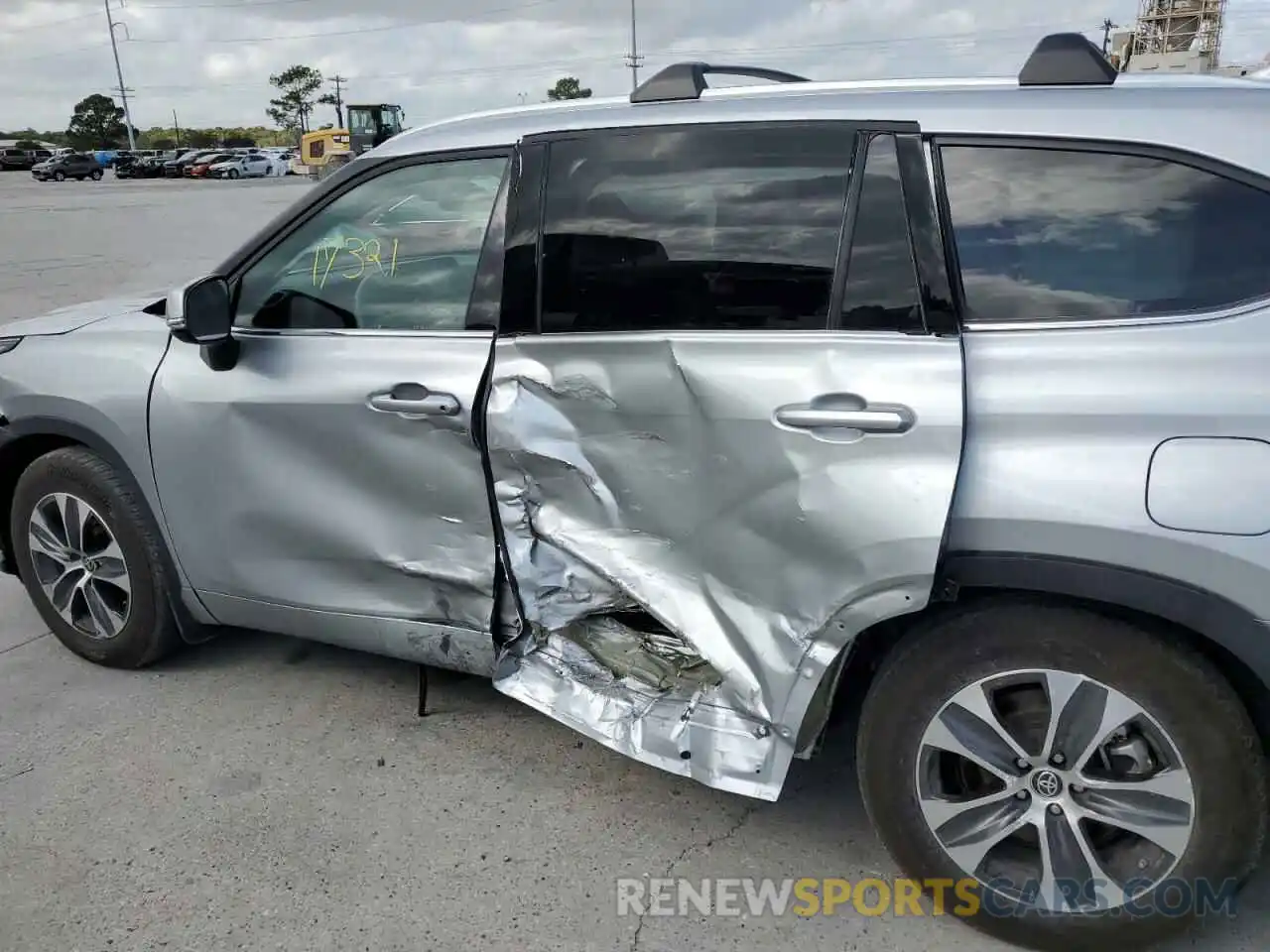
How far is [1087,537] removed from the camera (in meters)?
2.11

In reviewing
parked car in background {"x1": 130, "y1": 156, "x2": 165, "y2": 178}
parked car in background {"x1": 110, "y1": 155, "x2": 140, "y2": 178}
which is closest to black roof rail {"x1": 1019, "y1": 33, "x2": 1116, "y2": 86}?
parked car in background {"x1": 110, "y1": 155, "x2": 140, "y2": 178}

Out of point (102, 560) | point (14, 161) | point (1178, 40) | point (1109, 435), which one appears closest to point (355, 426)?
point (102, 560)

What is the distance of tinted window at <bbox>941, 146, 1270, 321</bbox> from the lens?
6.94ft

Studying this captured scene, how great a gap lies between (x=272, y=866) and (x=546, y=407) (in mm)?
1451

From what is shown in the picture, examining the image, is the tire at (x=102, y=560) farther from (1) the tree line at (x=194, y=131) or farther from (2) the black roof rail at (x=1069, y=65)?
(1) the tree line at (x=194, y=131)

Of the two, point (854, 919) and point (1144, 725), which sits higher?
point (1144, 725)

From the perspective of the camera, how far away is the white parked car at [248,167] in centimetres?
5350

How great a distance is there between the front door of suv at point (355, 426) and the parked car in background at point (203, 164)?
2240 inches

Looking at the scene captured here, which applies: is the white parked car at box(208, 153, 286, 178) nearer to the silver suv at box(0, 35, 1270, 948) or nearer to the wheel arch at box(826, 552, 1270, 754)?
the silver suv at box(0, 35, 1270, 948)

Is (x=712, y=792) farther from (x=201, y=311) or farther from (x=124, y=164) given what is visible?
(x=124, y=164)

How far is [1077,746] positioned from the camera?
7.36ft

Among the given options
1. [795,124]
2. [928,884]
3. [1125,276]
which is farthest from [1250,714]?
[795,124]

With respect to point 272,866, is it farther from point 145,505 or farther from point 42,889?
point 145,505

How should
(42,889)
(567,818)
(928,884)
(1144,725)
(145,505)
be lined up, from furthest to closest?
(145,505) → (567,818) → (42,889) → (928,884) → (1144,725)
